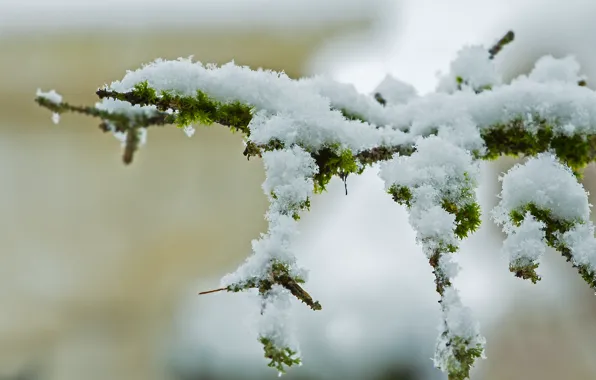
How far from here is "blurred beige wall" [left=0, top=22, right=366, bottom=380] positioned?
25.1ft

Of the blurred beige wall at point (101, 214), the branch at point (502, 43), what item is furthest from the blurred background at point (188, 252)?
the branch at point (502, 43)

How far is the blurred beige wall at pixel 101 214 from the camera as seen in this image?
765cm

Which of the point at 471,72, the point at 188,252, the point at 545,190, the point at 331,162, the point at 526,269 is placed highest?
the point at 188,252

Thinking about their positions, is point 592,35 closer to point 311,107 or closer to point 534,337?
point 534,337

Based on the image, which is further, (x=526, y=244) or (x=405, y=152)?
(x=405, y=152)

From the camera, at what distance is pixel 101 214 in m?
8.06

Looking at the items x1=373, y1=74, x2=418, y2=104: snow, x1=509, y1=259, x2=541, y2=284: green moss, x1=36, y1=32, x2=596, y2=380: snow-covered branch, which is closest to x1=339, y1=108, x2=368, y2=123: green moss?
x1=36, y1=32, x2=596, y2=380: snow-covered branch

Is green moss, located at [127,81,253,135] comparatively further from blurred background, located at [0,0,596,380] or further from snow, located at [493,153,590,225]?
blurred background, located at [0,0,596,380]

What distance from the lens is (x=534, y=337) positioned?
22.9 ft

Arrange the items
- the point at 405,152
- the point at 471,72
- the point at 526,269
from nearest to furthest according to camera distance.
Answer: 1. the point at 526,269
2. the point at 405,152
3. the point at 471,72

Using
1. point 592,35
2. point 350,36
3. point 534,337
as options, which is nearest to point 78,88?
point 350,36

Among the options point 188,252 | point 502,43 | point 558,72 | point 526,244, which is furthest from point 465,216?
point 188,252

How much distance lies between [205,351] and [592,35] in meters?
6.29

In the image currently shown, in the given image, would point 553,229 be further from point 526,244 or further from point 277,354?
point 277,354
